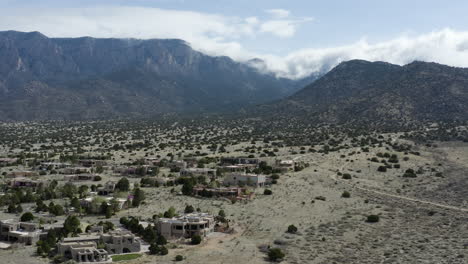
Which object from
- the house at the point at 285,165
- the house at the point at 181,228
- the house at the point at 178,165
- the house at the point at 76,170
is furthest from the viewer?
the house at the point at 178,165

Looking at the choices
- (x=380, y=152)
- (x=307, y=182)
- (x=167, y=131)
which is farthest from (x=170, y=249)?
(x=167, y=131)

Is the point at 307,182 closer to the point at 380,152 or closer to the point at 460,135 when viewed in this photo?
the point at 380,152

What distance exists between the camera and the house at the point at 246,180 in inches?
2788

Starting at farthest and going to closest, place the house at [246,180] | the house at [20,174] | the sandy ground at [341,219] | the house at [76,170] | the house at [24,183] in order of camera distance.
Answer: the house at [76,170] → the house at [20,174] → the house at [24,183] → the house at [246,180] → the sandy ground at [341,219]

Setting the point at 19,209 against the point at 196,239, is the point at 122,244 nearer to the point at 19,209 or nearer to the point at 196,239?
the point at 196,239

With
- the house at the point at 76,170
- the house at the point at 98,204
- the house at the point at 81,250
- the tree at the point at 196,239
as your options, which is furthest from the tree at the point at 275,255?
the house at the point at 76,170

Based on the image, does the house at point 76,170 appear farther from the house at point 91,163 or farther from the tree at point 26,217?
the tree at point 26,217

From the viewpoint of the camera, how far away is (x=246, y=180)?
70.9 m

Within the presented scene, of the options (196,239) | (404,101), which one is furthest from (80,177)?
(404,101)

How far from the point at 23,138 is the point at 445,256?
417 ft

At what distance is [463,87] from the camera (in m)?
166

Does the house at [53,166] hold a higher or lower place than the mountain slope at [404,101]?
lower

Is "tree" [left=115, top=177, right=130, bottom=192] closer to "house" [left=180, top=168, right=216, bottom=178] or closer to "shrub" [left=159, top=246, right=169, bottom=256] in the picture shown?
"house" [left=180, top=168, right=216, bottom=178]

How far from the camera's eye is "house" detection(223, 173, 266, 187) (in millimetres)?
70812
